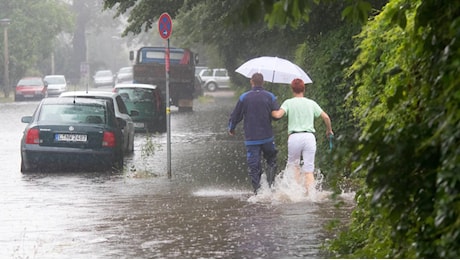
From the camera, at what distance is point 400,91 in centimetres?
741

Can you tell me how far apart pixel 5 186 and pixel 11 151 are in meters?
8.21

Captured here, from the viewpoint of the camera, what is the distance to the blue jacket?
15.0 meters

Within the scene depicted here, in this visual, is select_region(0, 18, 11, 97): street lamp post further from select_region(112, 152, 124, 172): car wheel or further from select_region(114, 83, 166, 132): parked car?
select_region(112, 152, 124, 172): car wheel

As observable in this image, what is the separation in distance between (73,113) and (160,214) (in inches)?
292

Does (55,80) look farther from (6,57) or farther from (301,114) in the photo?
(301,114)

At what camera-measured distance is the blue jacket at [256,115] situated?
49.2ft

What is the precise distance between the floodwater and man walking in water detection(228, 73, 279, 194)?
1.20 feet

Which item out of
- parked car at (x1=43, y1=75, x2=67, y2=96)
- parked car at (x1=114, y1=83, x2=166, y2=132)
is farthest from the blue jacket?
parked car at (x1=43, y1=75, x2=67, y2=96)

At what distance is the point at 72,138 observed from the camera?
2020cm

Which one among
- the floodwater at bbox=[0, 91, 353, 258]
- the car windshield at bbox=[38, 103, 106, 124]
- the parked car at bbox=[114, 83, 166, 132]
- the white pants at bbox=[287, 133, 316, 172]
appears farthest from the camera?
the parked car at bbox=[114, 83, 166, 132]

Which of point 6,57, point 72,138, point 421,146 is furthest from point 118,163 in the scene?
point 6,57

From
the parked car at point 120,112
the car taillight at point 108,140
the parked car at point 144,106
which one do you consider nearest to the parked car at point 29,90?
the parked car at point 144,106

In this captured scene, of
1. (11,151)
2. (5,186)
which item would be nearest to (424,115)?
(5,186)

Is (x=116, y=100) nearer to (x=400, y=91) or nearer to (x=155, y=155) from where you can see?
(x=155, y=155)
